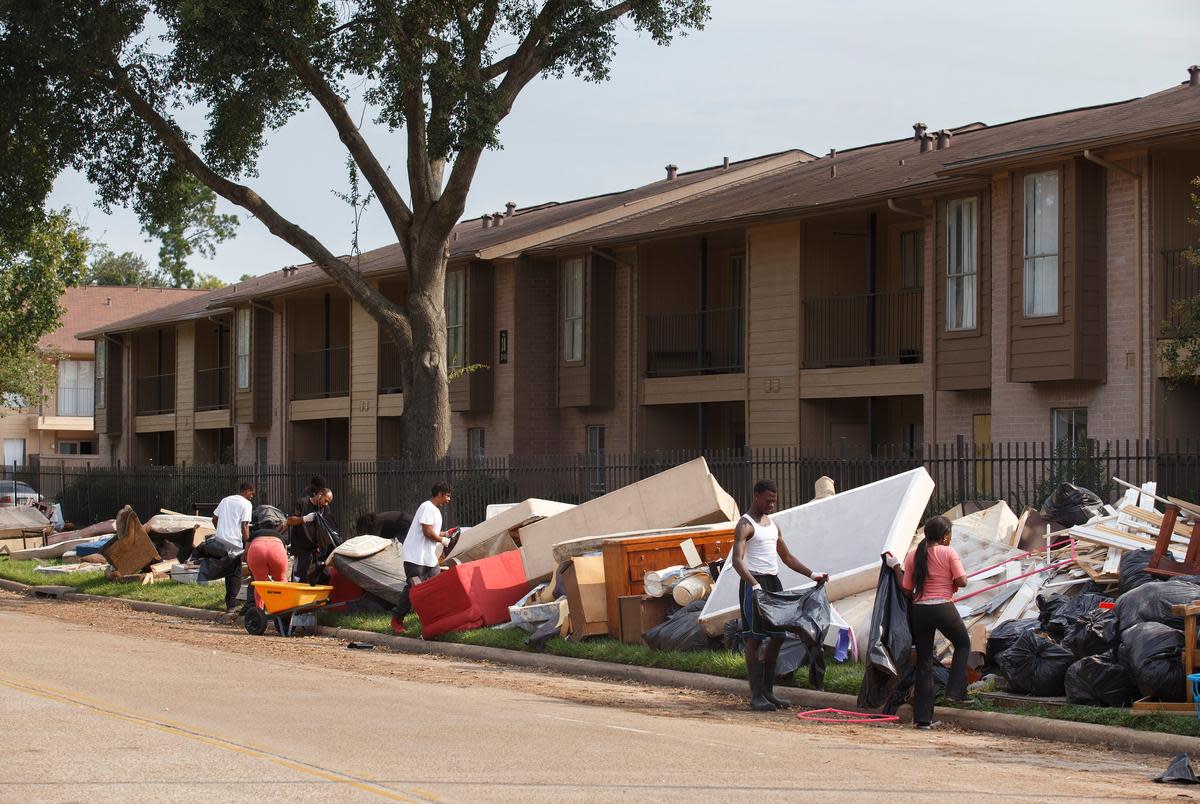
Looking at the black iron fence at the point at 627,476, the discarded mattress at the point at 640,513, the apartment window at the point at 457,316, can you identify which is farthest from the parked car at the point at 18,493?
the discarded mattress at the point at 640,513

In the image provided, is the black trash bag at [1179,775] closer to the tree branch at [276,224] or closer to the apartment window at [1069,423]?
the apartment window at [1069,423]

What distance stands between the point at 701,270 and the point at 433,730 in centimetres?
1903

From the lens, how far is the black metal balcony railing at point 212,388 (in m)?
45.9

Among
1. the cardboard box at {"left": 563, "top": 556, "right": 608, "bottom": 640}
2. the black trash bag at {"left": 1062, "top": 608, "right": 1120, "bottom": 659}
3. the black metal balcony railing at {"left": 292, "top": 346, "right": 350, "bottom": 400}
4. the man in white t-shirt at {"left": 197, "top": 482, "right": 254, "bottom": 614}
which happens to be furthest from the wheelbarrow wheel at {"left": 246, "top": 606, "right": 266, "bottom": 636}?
the black metal balcony railing at {"left": 292, "top": 346, "right": 350, "bottom": 400}

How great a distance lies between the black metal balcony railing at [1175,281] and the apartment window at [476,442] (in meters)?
16.3

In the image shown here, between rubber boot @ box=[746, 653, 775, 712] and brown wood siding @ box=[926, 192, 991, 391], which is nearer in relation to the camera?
rubber boot @ box=[746, 653, 775, 712]

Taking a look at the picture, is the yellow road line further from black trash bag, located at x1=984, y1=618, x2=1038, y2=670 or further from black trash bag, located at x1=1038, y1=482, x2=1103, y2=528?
black trash bag, located at x1=1038, y1=482, x2=1103, y2=528

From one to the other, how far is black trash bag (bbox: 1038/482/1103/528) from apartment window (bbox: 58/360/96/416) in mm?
51922

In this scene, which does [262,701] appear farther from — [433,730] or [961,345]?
[961,345]

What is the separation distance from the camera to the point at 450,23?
76.3 ft

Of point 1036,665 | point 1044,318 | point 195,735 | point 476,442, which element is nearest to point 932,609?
point 1036,665

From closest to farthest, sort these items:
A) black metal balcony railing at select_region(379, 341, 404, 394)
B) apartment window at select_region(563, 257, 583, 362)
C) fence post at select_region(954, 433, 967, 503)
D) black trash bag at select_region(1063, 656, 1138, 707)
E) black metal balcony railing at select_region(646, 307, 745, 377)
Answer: black trash bag at select_region(1063, 656, 1138, 707) → fence post at select_region(954, 433, 967, 503) → black metal balcony railing at select_region(646, 307, 745, 377) → apartment window at select_region(563, 257, 583, 362) → black metal balcony railing at select_region(379, 341, 404, 394)

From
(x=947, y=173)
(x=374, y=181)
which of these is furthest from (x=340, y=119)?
(x=947, y=173)

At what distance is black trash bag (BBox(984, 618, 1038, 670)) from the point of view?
487 inches
